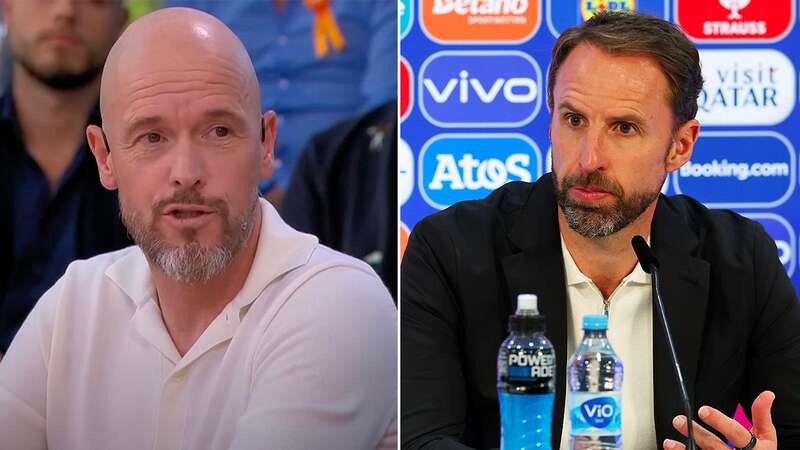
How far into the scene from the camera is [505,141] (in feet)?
7.80

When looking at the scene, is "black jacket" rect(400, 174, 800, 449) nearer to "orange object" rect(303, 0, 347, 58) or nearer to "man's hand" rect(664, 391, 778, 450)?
"man's hand" rect(664, 391, 778, 450)

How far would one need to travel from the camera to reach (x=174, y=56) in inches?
90.4

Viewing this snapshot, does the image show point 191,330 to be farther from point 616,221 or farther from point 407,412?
point 616,221

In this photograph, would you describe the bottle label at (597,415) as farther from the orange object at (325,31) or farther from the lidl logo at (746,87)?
the orange object at (325,31)

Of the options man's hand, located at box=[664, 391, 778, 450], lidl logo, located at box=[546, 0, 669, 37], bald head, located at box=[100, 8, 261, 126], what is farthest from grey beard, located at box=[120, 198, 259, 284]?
man's hand, located at box=[664, 391, 778, 450]

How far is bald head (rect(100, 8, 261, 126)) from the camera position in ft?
7.52

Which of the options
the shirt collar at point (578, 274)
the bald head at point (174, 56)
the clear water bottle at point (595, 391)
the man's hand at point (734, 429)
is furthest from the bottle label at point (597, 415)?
the bald head at point (174, 56)

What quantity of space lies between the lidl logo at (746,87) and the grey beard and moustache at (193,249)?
111 centimetres

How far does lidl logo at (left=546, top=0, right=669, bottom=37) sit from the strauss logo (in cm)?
15

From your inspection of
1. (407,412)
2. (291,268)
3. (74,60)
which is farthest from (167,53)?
(407,412)

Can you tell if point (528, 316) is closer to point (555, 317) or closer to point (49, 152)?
point (555, 317)

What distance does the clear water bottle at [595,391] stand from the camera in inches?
82.0

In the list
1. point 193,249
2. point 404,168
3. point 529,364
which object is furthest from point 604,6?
point 193,249

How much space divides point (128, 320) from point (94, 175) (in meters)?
0.36
